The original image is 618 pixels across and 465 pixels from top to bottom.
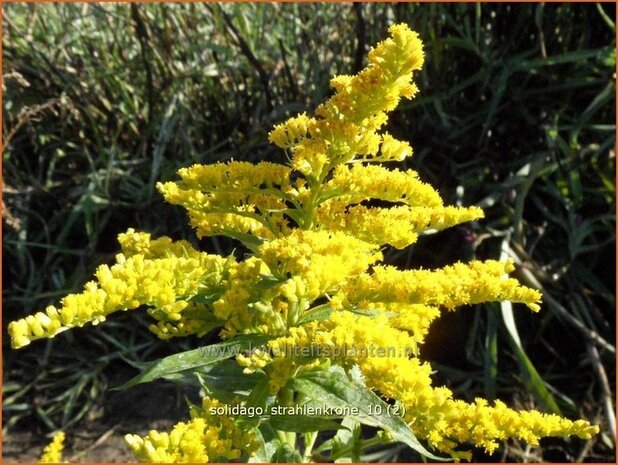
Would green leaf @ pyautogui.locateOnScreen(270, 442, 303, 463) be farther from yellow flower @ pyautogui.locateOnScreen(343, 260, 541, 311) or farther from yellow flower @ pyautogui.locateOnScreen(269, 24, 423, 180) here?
yellow flower @ pyautogui.locateOnScreen(269, 24, 423, 180)

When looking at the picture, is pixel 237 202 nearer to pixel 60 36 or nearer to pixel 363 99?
pixel 363 99

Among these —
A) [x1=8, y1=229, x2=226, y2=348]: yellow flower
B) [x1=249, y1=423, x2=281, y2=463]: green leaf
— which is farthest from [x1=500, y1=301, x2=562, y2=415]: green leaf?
[x1=8, y1=229, x2=226, y2=348]: yellow flower

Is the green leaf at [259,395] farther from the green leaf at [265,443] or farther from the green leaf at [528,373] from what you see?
the green leaf at [528,373]

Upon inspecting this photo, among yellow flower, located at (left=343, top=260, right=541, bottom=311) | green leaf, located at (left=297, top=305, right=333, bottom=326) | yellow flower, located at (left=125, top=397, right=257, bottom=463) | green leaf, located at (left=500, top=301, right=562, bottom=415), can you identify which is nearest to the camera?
yellow flower, located at (left=125, top=397, right=257, bottom=463)

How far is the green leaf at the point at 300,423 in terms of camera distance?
1143 mm

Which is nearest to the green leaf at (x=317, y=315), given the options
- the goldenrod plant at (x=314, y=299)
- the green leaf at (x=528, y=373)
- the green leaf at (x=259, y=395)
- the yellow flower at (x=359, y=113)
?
the goldenrod plant at (x=314, y=299)

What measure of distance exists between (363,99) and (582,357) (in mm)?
1826

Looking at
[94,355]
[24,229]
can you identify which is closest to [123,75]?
A: [24,229]

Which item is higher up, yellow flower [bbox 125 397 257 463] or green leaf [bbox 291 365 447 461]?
green leaf [bbox 291 365 447 461]

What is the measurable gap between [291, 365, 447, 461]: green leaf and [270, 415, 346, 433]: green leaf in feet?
0.11

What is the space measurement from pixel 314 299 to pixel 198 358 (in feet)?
0.69

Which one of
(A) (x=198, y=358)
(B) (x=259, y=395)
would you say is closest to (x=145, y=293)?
(A) (x=198, y=358)

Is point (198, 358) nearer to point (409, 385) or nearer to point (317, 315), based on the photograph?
point (317, 315)

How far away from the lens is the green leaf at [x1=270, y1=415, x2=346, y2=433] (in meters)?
1.14
